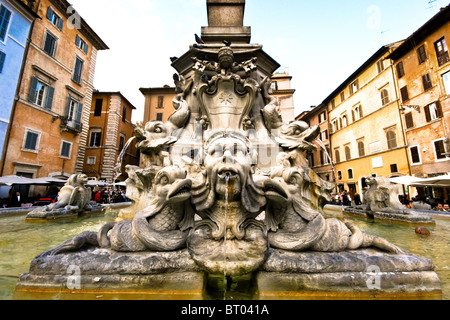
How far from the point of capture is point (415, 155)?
1858 centimetres

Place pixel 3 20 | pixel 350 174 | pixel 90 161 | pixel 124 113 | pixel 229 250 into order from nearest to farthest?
pixel 229 250 → pixel 3 20 → pixel 350 174 → pixel 90 161 → pixel 124 113

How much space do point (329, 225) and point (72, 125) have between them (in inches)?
899

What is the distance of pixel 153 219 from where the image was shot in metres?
2.07

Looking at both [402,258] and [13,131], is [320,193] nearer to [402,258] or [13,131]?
[402,258]

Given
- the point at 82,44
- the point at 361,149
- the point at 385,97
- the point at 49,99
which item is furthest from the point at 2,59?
the point at 361,149

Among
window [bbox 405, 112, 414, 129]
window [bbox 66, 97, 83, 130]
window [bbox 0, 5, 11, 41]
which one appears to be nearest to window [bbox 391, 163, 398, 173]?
window [bbox 405, 112, 414, 129]

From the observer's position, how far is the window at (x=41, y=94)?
53.2ft

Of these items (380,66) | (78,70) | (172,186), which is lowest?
(172,186)

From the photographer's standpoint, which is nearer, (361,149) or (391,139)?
(391,139)

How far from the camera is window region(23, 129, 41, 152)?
51.3ft

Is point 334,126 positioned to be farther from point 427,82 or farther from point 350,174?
point 427,82

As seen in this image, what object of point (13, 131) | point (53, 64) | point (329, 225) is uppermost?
point (53, 64)

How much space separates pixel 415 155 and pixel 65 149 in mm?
29232
